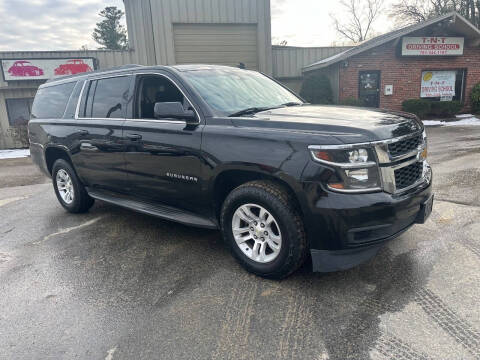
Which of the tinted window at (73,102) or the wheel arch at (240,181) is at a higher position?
the tinted window at (73,102)

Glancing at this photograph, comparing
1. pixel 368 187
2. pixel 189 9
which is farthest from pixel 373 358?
pixel 189 9

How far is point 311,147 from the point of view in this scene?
2844 millimetres

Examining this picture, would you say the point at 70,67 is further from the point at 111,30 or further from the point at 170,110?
the point at 111,30

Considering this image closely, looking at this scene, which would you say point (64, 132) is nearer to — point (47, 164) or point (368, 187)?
point (47, 164)

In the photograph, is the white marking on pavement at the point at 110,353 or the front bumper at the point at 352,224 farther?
the front bumper at the point at 352,224

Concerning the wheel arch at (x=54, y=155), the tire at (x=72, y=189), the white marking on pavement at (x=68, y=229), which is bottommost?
the white marking on pavement at (x=68, y=229)

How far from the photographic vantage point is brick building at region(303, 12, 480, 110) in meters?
16.1

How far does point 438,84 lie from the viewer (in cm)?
1739

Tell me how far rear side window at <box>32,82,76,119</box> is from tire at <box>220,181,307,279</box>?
339 centimetres

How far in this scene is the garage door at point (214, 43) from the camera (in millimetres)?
15328

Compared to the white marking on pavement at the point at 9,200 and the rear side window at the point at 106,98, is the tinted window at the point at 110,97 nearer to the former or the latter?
the rear side window at the point at 106,98

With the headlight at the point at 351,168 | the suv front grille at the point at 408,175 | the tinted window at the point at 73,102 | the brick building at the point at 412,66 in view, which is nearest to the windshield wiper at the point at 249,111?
the headlight at the point at 351,168

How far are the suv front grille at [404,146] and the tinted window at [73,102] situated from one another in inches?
163

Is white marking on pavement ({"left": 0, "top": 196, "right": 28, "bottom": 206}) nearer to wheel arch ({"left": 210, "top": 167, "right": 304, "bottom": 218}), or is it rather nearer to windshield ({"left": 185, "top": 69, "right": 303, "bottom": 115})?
windshield ({"left": 185, "top": 69, "right": 303, "bottom": 115})
